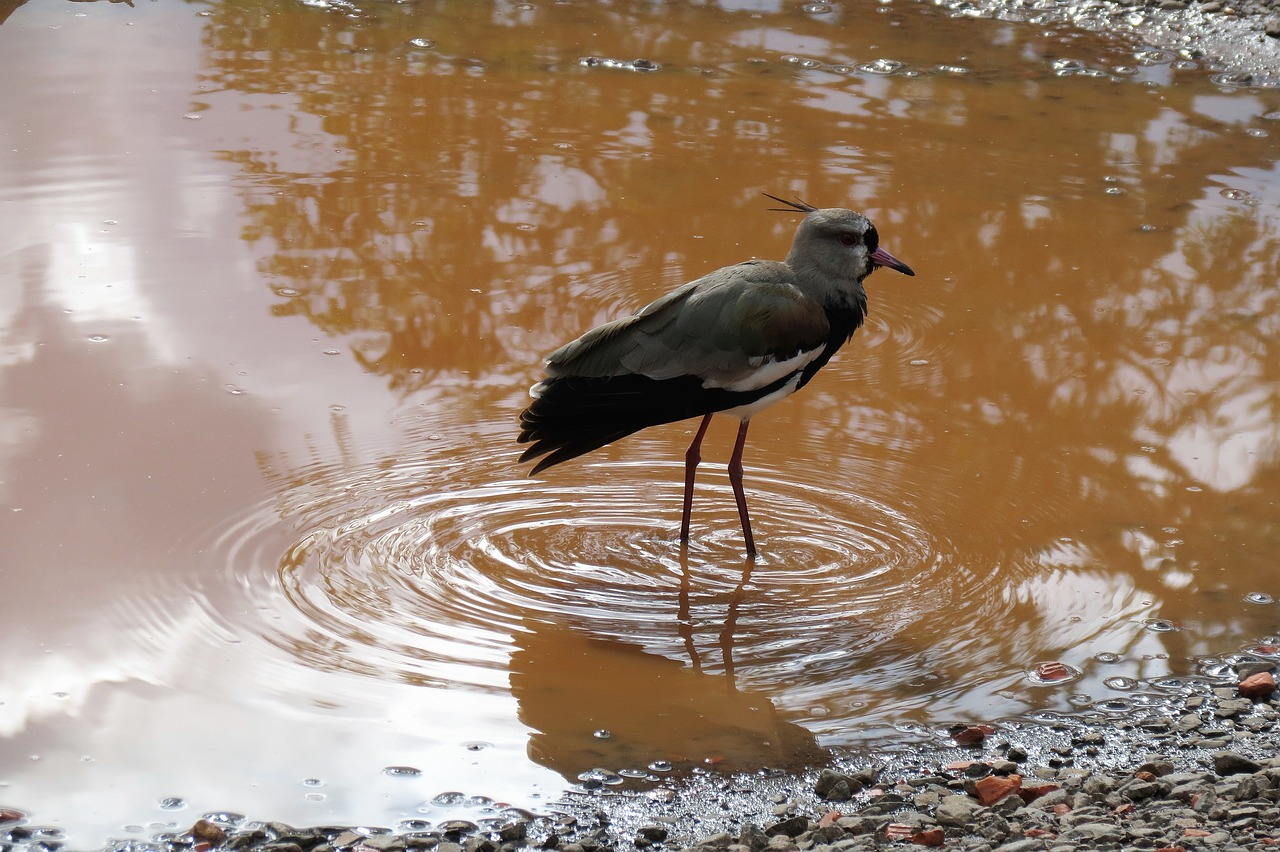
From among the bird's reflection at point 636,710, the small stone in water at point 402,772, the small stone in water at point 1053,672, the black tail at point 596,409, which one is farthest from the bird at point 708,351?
the small stone in water at point 402,772

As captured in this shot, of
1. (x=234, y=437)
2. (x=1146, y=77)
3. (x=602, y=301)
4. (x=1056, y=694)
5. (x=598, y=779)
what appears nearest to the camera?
(x=598, y=779)

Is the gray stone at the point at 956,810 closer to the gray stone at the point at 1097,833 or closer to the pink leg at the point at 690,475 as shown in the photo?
the gray stone at the point at 1097,833

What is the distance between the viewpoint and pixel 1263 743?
4164 mm

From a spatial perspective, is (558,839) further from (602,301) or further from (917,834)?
(602,301)

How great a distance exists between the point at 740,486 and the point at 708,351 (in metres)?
Answer: 0.60

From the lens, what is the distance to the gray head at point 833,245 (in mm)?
5188

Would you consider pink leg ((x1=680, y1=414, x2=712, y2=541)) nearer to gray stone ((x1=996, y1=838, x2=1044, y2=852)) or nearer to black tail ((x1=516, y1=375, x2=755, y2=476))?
black tail ((x1=516, y1=375, x2=755, y2=476))

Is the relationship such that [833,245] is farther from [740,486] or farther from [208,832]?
[208,832]

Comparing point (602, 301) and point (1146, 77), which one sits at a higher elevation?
point (1146, 77)

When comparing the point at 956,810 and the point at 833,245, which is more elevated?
the point at 833,245

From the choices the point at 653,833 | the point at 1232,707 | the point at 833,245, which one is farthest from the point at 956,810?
the point at 833,245

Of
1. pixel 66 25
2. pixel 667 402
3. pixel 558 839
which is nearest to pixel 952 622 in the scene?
pixel 667 402

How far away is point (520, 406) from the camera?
20.0ft

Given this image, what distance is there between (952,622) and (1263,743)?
1067 mm
